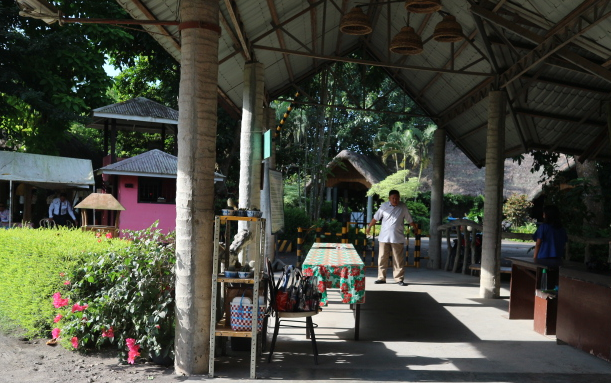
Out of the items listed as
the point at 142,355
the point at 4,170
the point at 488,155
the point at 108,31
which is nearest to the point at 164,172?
the point at 4,170

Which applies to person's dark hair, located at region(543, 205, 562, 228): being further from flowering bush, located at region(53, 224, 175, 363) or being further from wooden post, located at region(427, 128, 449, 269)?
wooden post, located at region(427, 128, 449, 269)

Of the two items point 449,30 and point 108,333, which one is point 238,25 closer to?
point 449,30

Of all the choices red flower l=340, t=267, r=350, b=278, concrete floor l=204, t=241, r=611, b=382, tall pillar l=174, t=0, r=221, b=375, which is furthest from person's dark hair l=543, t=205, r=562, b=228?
tall pillar l=174, t=0, r=221, b=375

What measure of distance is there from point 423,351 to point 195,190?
A: 2943 millimetres

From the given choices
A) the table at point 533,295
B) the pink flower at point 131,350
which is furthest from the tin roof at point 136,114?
the pink flower at point 131,350

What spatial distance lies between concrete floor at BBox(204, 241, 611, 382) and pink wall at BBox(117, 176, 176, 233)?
1090 cm

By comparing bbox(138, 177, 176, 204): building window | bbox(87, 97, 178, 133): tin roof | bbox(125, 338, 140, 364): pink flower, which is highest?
bbox(87, 97, 178, 133): tin roof

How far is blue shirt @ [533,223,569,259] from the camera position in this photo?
7.78 meters

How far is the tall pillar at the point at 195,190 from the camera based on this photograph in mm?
5008

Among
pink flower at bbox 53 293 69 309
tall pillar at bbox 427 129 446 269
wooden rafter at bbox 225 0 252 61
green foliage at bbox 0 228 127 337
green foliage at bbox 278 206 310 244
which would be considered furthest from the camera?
green foliage at bbox 278 206 310 244

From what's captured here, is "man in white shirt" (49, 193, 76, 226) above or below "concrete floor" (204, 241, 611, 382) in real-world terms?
above

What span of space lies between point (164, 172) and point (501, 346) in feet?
44.3

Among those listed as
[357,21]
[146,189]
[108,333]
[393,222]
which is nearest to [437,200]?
[393,222]

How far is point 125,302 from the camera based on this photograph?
529 cm
